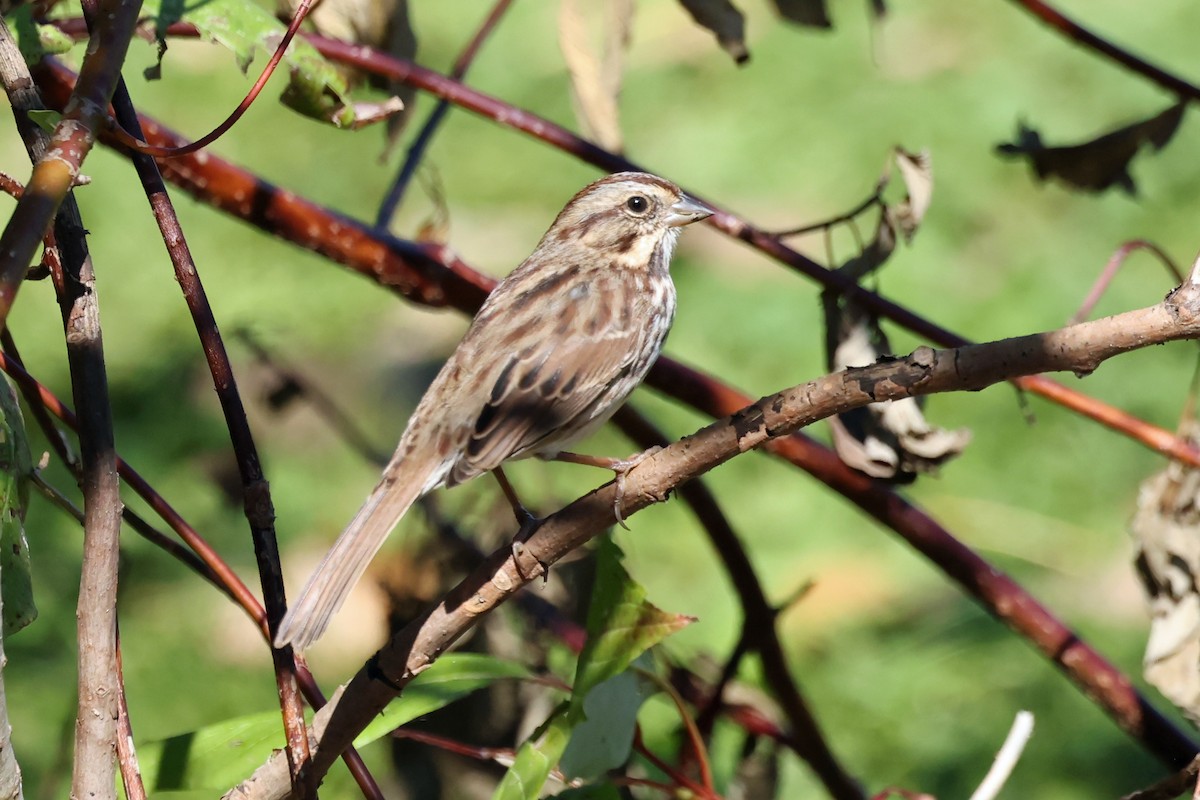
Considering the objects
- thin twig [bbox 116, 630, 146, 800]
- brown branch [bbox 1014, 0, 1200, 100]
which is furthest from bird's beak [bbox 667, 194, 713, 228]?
thin twig [bbox 116, 630, 146, 800]

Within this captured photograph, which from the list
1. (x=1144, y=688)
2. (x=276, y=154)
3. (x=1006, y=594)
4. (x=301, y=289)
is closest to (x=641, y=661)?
(x=1006, y=594)

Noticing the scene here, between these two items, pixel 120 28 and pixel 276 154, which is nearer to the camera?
pixel 120 28

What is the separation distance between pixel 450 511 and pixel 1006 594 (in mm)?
2424

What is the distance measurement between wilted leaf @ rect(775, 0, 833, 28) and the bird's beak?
542 millimetres

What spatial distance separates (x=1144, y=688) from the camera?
5.32 meters

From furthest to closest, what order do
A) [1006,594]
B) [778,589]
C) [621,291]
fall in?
[778,589] → [621,291] → [1006,594]

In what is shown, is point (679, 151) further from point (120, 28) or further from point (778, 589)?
point (120, 28)

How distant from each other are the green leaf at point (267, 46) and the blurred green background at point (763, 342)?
5.73 ft

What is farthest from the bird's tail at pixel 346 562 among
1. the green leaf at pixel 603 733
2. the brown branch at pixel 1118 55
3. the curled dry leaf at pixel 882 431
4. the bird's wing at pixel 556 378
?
the brown branch at pixel 1118 55

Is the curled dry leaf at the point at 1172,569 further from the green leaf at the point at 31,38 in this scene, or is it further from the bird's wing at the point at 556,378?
the green leaf at the point at 31,38

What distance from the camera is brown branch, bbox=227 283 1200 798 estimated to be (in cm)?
186

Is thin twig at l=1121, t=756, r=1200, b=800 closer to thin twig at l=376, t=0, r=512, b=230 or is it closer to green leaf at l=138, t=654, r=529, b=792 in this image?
green leaf at l=138, t=654, r=529, b=792

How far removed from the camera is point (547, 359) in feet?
11.5

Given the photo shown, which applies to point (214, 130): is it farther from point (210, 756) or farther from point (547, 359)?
point (547, 359)
